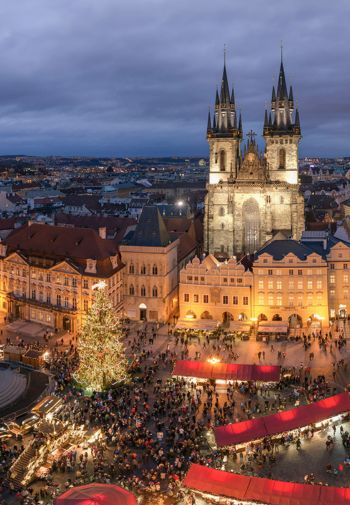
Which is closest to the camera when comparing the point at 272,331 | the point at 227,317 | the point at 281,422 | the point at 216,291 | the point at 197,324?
the point at 281,422

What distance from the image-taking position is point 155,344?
64.8 meters

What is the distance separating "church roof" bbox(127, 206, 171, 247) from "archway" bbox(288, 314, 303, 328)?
58.4ft

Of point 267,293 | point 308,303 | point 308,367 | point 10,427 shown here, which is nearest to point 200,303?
point 267,293

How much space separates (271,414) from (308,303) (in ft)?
86.9

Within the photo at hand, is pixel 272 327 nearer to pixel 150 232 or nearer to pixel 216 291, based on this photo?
pixel 216 291

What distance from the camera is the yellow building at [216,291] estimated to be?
71.2 m

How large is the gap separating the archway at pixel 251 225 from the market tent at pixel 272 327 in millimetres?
28816

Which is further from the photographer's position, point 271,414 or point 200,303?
point 200,303

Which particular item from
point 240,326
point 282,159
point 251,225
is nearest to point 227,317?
point 240,326

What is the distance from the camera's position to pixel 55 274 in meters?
71.6

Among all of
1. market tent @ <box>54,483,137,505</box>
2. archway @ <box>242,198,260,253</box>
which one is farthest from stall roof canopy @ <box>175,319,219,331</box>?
market tent @ <box>54,483,137,505</box>

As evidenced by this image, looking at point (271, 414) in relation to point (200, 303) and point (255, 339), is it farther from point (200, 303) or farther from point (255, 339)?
point (200, 303)

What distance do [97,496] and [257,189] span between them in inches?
2699

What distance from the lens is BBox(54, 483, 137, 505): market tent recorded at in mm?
31672
